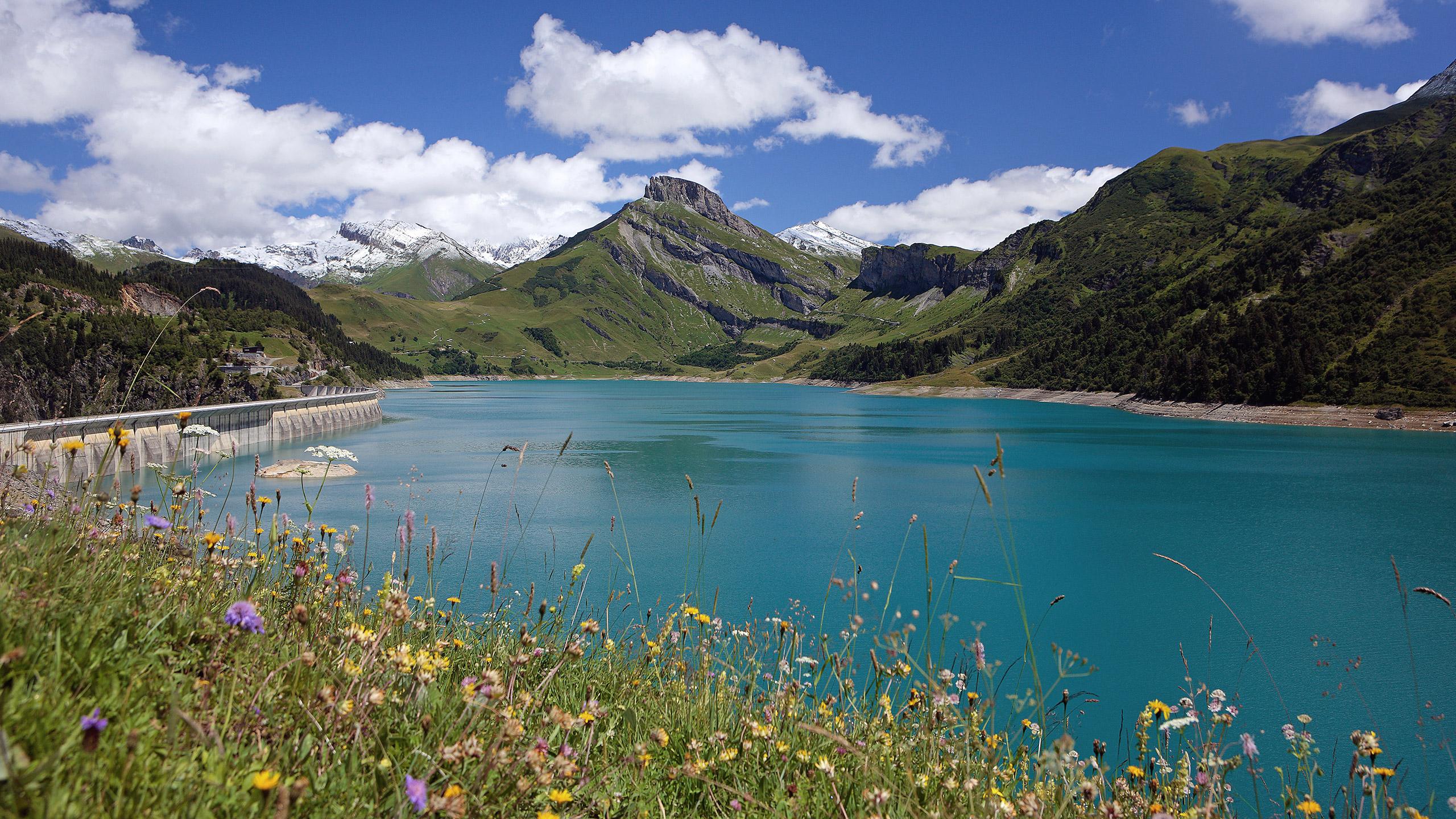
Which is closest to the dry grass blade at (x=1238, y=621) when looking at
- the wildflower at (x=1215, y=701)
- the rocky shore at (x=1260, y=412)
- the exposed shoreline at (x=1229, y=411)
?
the wildflower at (x=1215, y=701)

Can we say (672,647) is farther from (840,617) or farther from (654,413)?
(654,413)

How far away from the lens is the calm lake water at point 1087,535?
590 inches

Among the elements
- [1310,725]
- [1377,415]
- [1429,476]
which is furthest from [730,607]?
[1377,415]

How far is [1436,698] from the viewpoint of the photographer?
14039 mm

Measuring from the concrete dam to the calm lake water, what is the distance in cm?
372

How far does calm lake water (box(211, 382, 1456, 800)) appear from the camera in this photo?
49.2 ft

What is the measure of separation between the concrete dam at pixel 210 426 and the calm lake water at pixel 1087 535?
3721 mm

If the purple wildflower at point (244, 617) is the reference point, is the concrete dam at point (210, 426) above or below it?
below

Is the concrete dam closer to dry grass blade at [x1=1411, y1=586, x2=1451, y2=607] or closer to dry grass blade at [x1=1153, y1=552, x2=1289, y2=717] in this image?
dry grass blade at [x1=1153, y1=552, x2=1289, y2=717]

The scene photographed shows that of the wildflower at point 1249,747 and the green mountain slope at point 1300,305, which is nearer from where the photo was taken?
the wildflower at point 1249,747

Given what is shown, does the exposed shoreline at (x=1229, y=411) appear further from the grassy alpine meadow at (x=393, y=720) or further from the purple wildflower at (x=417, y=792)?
the purple wildflower at (x=417, y=792)

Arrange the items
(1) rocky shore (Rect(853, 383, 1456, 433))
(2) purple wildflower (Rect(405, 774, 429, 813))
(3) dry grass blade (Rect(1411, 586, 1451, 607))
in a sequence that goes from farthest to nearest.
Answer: (1) rocky shore (Rect(853, 383, 1456, 433)), (3) dry grass blade (Rect(1411, 586, 1451, 607)), (2) purple wildflower (Rect(405, 774, 429, 813))

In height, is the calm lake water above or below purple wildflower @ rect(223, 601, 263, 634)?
below

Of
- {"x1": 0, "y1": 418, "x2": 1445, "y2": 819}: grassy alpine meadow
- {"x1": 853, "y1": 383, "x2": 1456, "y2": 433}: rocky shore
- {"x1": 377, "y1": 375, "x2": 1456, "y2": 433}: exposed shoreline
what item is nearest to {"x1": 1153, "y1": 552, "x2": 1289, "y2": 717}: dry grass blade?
{"x1": 0, "y1": 418, "x2": 1445, "y2": 819}: grassy alpine meadow
